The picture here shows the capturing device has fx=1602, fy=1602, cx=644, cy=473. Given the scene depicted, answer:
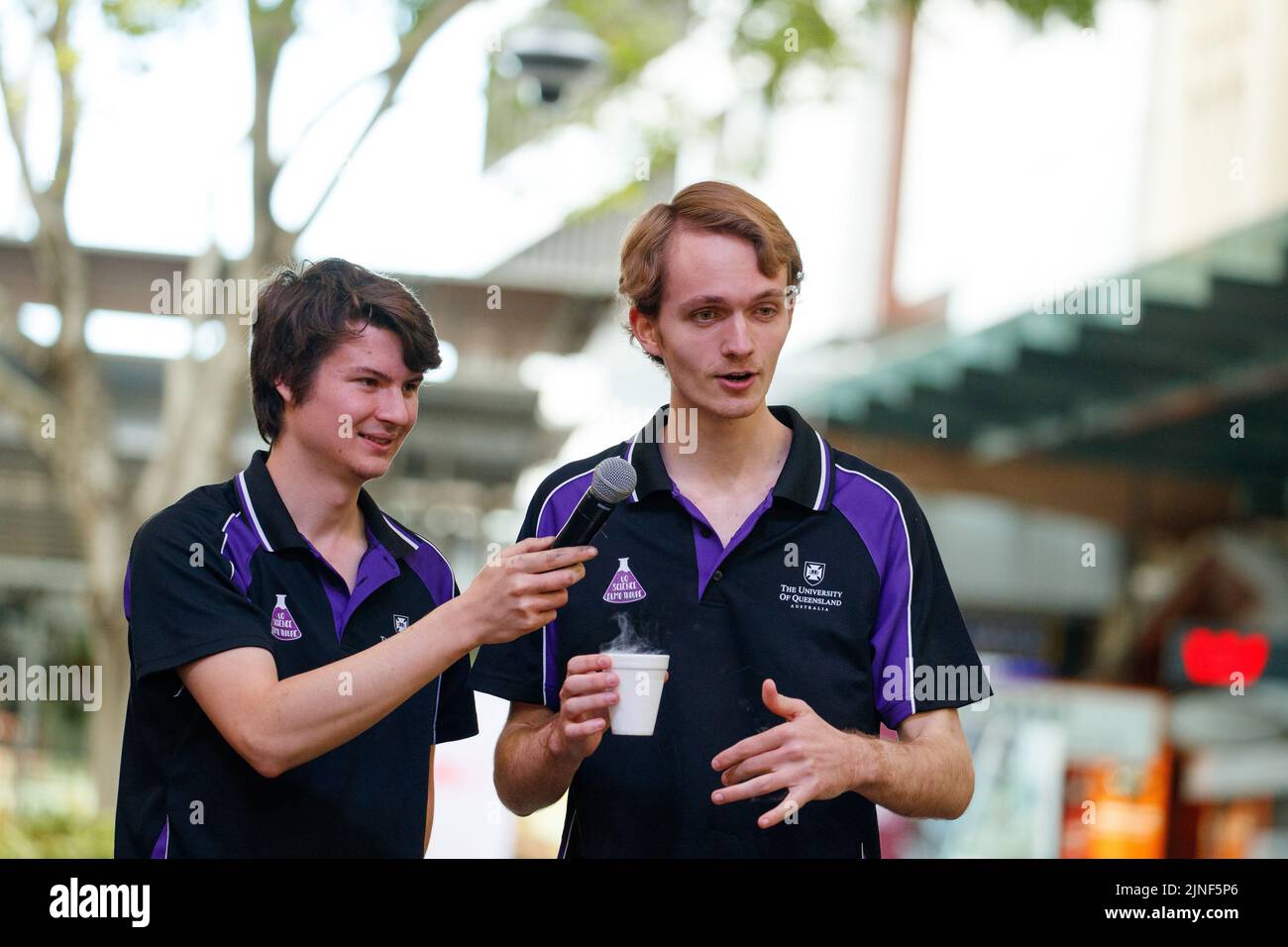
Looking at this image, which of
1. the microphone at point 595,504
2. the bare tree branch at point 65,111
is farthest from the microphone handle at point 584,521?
the bare tree branch at point 65,111

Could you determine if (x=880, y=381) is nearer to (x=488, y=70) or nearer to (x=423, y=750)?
(x=488, y=70)

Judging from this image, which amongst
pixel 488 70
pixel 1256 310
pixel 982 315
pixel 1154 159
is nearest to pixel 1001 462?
pixel 982 315

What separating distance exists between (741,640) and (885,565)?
0.28 meters

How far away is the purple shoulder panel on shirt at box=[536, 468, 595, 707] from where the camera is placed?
8.85 ft

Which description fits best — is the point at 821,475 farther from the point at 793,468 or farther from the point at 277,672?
the point at 277,672

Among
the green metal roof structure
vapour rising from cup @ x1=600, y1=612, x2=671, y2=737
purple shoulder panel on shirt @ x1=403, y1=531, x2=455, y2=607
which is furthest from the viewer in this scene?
the green metal roof structure

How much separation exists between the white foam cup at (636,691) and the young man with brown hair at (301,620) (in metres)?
0.15

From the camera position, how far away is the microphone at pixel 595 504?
7.66ft

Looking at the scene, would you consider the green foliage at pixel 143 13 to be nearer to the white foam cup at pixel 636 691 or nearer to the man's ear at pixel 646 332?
the man's ear at pixel 646 332

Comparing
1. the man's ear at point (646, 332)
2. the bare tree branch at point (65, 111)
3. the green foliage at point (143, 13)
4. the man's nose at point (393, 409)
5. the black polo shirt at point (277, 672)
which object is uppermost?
the green foliage at point (143, 13)

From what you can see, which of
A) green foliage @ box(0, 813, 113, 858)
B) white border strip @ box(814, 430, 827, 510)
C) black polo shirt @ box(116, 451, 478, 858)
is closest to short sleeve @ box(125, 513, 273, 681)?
black polo shirt @ box(116, 451, 478, 858)

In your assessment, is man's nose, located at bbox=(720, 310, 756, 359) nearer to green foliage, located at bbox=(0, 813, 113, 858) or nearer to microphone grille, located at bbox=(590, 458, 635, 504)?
microphone grille, located at bbox=(590, 458, 635, 504)

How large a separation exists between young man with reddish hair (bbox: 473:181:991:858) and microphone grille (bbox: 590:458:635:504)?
1.03 ft
